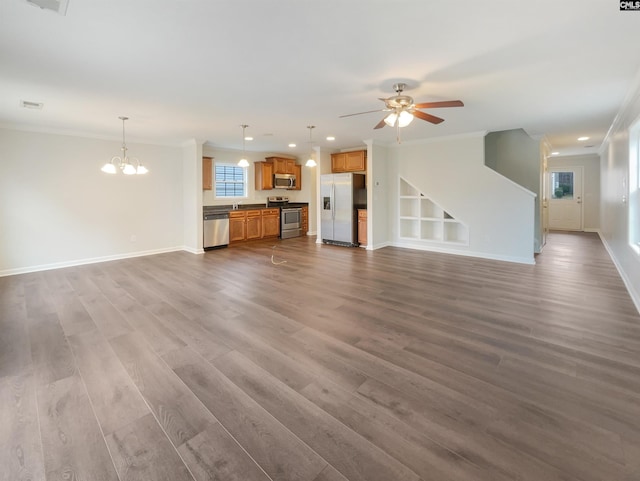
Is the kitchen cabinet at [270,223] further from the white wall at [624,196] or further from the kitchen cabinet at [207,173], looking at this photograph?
the white wall at [624,196]

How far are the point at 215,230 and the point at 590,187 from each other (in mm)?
11436

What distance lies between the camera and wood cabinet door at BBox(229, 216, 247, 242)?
805 cm

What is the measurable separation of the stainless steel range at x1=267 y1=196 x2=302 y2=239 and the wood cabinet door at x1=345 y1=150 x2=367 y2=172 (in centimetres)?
227

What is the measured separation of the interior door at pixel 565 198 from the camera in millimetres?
10164

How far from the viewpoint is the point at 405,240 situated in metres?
7.64

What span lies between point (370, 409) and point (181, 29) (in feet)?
9.75

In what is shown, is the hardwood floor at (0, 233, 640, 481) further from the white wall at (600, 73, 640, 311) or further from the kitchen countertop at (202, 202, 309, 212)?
the kitchen countertop at (202, 202, 309, 212)

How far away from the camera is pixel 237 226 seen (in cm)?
817

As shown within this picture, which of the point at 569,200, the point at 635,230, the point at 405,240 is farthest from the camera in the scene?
the point at 569,200

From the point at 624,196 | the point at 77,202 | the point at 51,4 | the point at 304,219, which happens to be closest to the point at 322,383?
the point at 51,4

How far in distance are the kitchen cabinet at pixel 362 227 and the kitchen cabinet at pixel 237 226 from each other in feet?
9.91

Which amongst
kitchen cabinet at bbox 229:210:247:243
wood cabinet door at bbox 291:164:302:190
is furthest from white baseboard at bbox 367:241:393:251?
wood cabinet door at bbox 291:164:302:190

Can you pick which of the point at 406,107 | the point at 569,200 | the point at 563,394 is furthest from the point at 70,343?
the point at 569,200

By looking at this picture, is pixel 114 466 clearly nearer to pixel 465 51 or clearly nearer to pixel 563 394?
pixel 563 394
